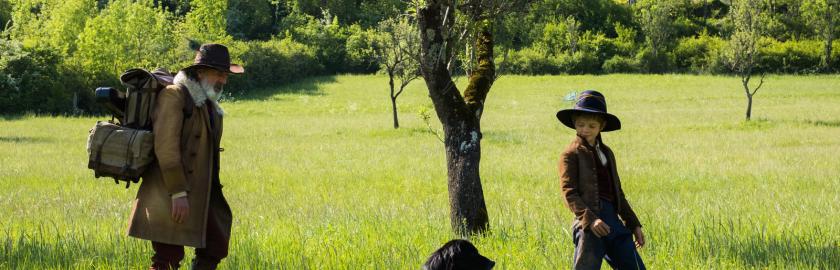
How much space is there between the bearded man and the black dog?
6.38 ft

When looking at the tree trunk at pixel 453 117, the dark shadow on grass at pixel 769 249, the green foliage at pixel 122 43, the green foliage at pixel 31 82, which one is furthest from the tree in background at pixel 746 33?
the green foliage at pixel 122 43

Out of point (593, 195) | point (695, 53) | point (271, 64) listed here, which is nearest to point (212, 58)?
point (593, 195)

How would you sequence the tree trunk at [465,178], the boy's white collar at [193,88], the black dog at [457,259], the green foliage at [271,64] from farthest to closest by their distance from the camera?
the green foliage at [271,64]
the tree trunk at [465,178]
the boy's white collar at [193,88]
the black dog at [457,259]

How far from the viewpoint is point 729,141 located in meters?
23.9

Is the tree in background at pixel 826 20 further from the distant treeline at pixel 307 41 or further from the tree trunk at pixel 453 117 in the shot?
the tree trunk at pixel 453 117

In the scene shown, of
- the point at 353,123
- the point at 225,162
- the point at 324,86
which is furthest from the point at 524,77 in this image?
the point at 225,162

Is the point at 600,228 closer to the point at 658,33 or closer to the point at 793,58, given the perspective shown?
the point at 793,58

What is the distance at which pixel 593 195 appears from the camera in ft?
16.1

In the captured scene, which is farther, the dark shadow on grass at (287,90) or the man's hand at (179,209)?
the dark shadow on grass at (287,90)

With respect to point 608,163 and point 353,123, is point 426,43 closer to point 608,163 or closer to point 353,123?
point 608,163

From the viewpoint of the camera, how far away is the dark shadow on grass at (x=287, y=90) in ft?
183

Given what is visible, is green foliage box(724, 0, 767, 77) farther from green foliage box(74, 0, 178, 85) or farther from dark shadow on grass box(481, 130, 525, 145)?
green foliage box(74, 0, 178, 85)

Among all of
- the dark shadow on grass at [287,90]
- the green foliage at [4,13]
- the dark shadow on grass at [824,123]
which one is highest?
the green foliage at [4,13]

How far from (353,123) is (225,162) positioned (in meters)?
15.5
